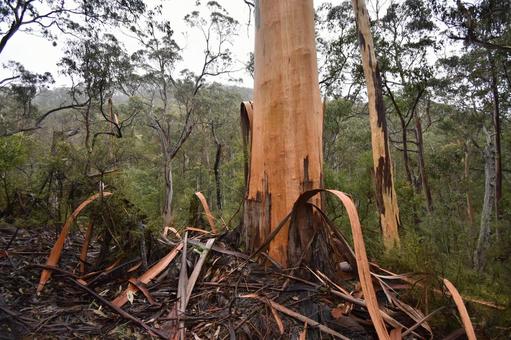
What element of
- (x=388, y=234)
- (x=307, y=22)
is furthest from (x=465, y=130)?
(x=307, y=22)

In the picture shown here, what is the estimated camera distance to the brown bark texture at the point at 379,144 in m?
6.68

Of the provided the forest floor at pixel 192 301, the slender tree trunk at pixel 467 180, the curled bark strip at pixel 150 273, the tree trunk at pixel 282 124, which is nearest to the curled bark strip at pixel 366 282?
the forest floor at pixel 192 301

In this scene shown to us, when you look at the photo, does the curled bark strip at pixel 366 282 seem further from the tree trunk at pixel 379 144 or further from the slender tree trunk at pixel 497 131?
the slender tree trunk at pixel 497 131

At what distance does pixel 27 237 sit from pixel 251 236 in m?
1.69

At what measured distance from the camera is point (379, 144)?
6.87 m

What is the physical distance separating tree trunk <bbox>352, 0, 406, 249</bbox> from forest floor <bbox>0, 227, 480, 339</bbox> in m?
5.27

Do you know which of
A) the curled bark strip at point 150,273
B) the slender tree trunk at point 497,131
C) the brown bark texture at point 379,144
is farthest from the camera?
the slender tree trunk at point 497,131

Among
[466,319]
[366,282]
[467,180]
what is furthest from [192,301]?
[467,180]

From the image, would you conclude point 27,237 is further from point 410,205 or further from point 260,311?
point 410,205

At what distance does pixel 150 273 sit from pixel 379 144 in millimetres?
6080

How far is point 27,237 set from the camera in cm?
241

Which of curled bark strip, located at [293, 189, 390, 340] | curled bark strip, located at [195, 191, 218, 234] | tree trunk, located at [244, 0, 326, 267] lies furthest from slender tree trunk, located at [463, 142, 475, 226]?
curled bark strip, located at [293, 189, 390, 340]

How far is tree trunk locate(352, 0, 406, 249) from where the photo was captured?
668cm

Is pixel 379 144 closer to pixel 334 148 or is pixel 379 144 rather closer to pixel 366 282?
pixel 366 282
